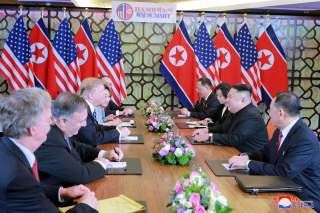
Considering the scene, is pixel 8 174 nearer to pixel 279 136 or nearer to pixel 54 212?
pixel 54 212

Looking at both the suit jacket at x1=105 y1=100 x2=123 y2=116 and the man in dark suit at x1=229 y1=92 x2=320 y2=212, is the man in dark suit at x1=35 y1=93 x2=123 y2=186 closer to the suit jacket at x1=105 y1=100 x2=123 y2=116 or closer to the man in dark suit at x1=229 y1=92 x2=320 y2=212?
the man in dark suit at x1=229 y1=92 x2=320 y2=212

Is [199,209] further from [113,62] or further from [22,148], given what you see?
[113,62]

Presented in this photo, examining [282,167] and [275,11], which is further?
[275,11]

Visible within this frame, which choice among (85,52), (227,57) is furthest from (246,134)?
(85,52)

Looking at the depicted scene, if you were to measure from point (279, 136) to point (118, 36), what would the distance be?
371cm

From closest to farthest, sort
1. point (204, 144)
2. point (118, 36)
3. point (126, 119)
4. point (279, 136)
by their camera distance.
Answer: point (279, 136)
point (204, 144)
point (126, 119)
point (118, 36)

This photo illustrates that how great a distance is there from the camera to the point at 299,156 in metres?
2.52

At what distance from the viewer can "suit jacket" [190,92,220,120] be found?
536 cm

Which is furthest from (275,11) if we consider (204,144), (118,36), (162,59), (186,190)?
(186,190)

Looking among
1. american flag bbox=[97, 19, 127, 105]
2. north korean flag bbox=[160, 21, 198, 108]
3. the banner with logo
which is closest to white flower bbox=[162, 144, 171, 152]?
the banner with logo

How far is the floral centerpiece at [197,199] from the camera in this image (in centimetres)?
153

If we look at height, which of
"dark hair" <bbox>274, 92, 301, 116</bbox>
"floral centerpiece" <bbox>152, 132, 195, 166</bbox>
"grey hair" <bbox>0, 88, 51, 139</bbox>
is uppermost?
"grey hair" <bbox>0, 88, 51, 139</bbox>

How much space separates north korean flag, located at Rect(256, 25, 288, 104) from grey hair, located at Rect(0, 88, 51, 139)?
Result: 16.9 ft

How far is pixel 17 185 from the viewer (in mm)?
1433
